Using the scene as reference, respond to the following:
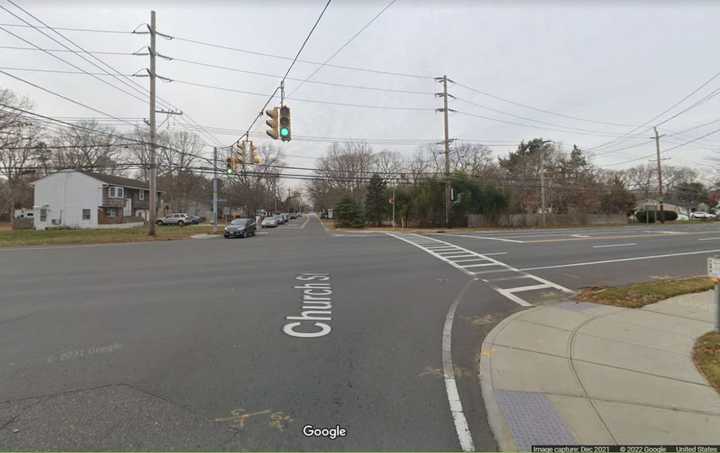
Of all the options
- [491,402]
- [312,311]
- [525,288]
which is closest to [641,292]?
[525,288]

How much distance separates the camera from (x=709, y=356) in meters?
3.92

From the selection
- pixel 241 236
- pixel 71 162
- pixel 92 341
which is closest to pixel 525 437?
pixel 92 341

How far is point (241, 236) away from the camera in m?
25.1

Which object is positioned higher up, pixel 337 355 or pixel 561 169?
pixel 561 169

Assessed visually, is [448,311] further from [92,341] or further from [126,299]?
[126,299]

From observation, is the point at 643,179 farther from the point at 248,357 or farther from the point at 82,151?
the point at 82,151

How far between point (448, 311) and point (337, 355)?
2855 mm

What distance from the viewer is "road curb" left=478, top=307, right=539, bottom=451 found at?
254cm

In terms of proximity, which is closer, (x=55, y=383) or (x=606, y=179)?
(x=55, y=383)

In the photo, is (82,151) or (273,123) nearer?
(273,123)

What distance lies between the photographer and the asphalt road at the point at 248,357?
2.64 metres

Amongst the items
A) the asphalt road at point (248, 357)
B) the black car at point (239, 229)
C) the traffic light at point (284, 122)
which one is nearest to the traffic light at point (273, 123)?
the traffic light at point (284, 122)

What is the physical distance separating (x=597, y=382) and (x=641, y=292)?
5405 mm

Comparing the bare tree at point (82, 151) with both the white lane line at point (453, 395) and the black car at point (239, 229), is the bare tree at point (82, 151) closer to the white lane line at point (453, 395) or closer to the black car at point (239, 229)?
the black car at point (239, 229)
